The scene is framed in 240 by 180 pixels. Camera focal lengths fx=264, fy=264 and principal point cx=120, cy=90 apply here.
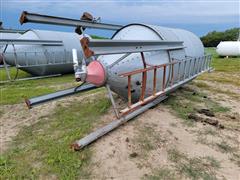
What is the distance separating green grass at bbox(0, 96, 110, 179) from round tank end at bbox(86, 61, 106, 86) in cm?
87

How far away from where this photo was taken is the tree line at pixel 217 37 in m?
44.2

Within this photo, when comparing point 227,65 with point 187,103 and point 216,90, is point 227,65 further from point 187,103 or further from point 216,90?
point 187,103

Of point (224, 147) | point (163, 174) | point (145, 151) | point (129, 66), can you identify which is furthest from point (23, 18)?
point (224, 147)

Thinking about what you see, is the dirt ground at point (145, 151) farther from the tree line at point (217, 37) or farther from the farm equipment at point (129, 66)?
the tree line at point (217, 37)

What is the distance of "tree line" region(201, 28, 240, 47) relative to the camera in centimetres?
4416

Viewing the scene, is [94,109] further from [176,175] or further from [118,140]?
[176,175]

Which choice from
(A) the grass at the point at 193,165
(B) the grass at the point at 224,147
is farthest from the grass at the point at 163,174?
(B) the grass at the point at 224,147

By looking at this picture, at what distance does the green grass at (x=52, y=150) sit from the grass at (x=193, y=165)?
3.72 feet

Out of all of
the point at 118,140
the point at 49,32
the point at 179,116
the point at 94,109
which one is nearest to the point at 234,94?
the point at 179,116

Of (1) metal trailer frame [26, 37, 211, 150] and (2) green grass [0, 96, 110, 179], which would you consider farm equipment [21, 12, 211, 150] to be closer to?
(1) metal trailer frame [26, 37, 211, 150]

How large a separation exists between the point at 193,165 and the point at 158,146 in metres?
0.62

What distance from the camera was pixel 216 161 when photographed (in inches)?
137

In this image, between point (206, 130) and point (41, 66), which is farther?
point (41, 66)

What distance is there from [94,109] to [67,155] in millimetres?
1985
